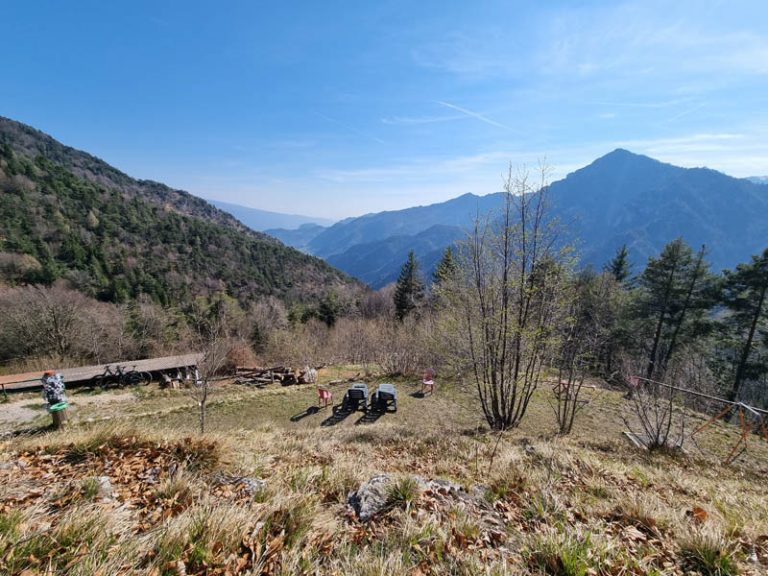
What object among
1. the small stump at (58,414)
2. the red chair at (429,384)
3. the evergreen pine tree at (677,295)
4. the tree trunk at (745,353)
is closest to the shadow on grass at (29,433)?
the small stump at (58,414)

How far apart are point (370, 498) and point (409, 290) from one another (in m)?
35.0

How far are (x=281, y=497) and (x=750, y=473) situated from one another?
1090cm

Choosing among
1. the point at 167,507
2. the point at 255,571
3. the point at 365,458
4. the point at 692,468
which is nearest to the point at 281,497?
the point at 255,571

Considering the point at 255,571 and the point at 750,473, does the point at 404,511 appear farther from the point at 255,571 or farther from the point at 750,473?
the point at 750,473

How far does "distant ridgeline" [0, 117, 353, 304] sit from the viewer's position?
3925 cm

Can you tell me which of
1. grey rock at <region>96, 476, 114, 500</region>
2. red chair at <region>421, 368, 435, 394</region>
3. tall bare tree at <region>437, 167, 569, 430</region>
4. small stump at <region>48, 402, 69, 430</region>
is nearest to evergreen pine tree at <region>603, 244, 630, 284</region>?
red chair at <region>421, 368, 435, 394</region>

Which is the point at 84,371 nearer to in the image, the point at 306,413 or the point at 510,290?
the point at 306,413

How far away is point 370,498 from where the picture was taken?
3.43 metres

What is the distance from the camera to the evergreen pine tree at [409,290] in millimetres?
37750

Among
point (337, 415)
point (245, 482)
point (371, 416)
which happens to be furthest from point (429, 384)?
point (245, 482)

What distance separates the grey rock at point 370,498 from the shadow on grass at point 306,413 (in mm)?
9729

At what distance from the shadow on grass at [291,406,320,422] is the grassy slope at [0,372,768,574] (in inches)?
290

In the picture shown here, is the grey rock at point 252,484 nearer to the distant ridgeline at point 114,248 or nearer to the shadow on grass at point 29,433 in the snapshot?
the shadow on grass at point 29,433

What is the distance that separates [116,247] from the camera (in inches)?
2013
